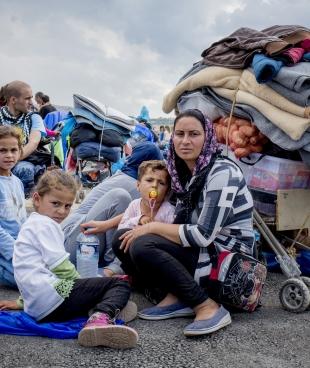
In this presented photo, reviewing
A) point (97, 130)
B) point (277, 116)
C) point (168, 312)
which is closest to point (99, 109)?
point (97, 130)

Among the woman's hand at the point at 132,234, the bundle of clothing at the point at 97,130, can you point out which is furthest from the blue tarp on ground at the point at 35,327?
the bundle of clothing at the point at 97,130

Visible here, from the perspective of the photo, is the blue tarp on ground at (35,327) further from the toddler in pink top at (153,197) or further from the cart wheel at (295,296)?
the cart wheel at (295,296)

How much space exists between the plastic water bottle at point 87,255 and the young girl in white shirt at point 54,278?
62cm

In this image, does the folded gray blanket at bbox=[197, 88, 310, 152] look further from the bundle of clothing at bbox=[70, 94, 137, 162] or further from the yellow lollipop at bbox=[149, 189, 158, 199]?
the bundle of clothing at bbox=[70, 94, 137, 162]

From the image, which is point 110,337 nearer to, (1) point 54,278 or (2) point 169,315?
(1) point 54,278

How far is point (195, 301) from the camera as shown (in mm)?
2385

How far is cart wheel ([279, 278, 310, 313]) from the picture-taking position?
2.61 meters

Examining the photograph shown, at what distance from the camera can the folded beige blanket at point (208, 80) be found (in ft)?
10.9

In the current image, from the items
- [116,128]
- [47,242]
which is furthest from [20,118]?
[47,242]

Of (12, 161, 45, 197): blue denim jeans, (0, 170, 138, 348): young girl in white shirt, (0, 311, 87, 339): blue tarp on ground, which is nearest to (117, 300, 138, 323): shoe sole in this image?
(0, 170, 138, 348): young girl in white shirt

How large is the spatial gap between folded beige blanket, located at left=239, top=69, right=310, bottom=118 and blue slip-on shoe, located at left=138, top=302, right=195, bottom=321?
1393 millimetres

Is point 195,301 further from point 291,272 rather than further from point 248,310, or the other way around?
point 291,272

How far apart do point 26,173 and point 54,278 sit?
2.49 meters

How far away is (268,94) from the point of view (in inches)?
122
